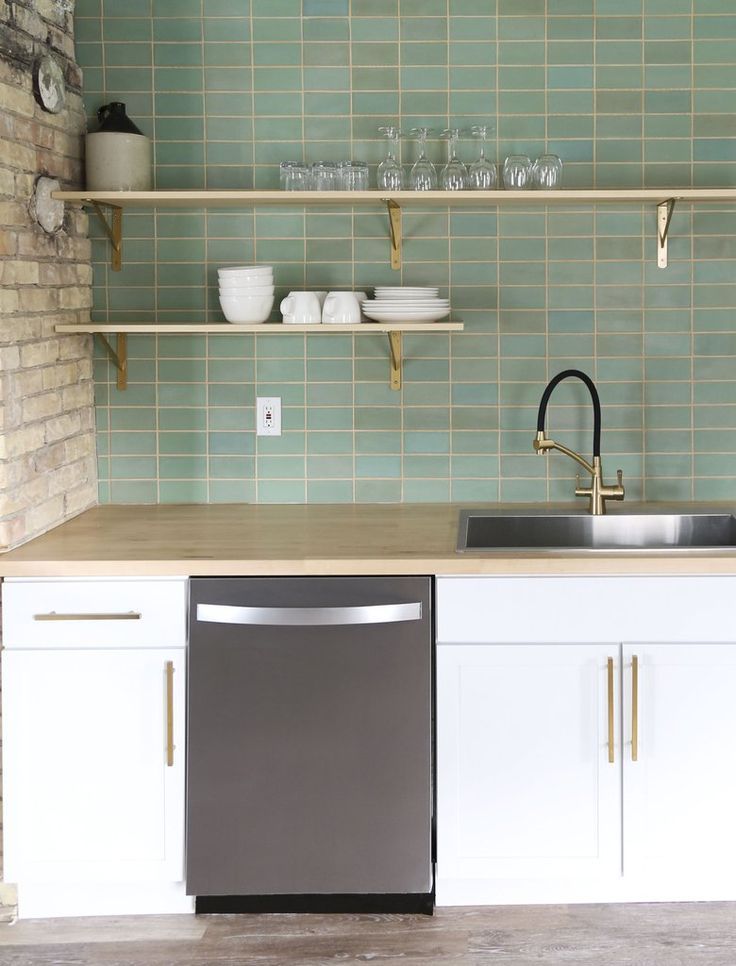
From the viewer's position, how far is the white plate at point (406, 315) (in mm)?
2777

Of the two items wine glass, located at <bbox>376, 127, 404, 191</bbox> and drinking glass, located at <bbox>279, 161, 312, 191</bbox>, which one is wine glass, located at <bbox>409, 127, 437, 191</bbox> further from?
drinking glass, located at <bbox>279, 161, 312, 191</bbox>

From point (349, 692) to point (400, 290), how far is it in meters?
1.04

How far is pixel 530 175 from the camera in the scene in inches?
111

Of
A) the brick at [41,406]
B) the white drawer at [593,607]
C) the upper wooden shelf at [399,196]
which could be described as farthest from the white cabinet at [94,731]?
the upper wooden shelf at [399,196]

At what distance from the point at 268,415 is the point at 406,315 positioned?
0.54m

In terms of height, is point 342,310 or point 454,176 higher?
point 454,176

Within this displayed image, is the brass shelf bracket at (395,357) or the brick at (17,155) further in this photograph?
the brass shelf bracket at (395,357)

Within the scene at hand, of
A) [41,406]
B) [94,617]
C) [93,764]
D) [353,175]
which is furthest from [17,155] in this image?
[93,764]

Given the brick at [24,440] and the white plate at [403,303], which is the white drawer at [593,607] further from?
the brick at [24,440]

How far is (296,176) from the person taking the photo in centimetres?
282

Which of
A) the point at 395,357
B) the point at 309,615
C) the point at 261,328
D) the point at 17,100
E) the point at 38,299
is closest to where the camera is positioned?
the point at 309,615

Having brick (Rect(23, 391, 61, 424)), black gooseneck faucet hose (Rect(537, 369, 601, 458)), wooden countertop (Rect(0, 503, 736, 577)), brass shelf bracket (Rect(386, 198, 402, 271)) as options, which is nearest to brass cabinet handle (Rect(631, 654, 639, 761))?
wooden countertop (Rect(0, 503, 736, 577))

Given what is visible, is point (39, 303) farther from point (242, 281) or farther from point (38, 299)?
point (242, 281)

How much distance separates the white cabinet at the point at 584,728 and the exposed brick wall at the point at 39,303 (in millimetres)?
1012
